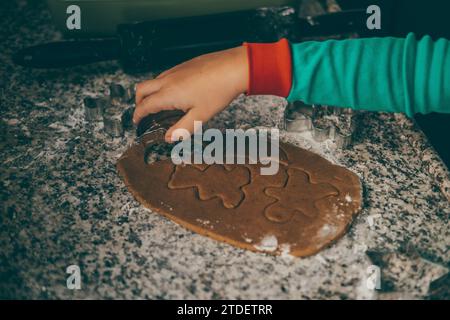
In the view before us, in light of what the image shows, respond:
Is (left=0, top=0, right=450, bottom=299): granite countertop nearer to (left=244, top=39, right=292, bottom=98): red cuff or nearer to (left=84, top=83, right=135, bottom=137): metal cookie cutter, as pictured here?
(left=84, top=83, right=135, bottom=137): metal cookie cutter

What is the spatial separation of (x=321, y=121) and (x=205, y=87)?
26 cm

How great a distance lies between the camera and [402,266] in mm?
707

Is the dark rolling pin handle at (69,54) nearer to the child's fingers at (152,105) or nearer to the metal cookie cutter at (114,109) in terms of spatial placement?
the metal cookie cutter at (114,109)

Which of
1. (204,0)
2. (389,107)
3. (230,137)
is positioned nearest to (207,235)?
(230,137)

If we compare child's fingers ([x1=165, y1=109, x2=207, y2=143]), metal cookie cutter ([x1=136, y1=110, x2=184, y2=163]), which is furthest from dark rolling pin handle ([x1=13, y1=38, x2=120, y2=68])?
child's fingers ([x1=165, y1=109, x2=207, y2=143])

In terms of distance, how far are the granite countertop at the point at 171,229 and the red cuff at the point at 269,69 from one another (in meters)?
0.15

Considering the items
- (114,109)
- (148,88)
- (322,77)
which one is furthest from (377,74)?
(114,109)

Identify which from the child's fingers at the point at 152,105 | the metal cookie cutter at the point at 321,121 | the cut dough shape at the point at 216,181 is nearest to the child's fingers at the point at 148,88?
the child's fingers at the point at 152,105

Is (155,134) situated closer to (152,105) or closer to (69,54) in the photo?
(152,105)

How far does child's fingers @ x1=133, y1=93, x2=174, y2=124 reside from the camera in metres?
0.82

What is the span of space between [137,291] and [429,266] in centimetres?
41

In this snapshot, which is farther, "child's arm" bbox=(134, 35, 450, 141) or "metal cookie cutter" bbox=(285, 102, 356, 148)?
"metal cookie cutter" bbox=(285, 102, 356, 148)

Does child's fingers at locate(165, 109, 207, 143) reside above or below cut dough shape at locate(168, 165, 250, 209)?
above

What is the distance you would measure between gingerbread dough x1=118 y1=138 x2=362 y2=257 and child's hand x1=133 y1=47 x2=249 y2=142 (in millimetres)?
86
